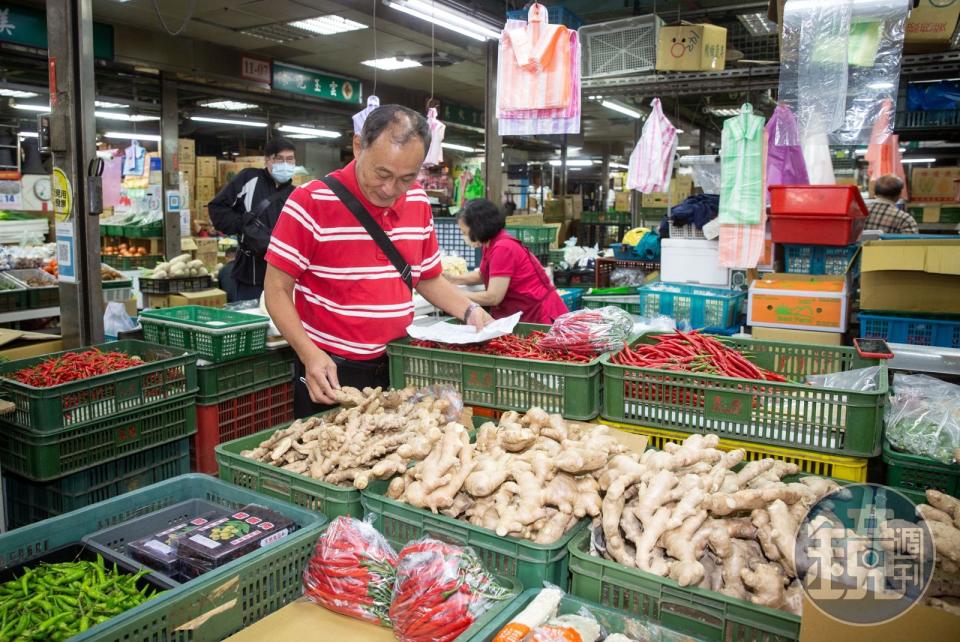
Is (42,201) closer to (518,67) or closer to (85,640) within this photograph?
(518,67)

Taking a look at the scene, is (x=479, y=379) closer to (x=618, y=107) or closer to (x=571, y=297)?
(x=571, y=297)

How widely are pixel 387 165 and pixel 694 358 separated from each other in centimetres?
149

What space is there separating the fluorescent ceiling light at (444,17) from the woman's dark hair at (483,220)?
176 cm

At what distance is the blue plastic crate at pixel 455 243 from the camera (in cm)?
815

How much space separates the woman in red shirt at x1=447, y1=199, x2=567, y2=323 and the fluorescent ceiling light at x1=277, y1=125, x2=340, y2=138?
508 inches

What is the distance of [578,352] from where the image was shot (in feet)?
9.65

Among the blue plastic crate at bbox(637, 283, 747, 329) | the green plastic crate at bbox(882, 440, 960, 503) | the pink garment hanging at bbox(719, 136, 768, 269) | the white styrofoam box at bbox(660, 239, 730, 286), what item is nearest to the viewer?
the green plastic crate at bbox(882, 440, 960, 503)

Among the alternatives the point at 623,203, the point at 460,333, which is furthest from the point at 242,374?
the point at 623,203

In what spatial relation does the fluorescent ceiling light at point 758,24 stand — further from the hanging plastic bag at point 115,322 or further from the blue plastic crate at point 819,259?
the hanging plastic bag at point 115,322

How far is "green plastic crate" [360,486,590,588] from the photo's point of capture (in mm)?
1764

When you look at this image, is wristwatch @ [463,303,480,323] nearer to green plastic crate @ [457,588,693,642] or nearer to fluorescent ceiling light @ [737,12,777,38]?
green plastic crate @ [457,588,693,642]

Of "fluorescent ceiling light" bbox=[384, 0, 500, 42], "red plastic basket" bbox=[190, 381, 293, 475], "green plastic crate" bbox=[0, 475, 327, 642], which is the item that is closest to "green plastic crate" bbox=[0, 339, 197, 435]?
"red plastic basket" bbox=[190, 381, 293, 475]

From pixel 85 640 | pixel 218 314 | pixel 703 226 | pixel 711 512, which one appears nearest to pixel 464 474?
pixel 711 512

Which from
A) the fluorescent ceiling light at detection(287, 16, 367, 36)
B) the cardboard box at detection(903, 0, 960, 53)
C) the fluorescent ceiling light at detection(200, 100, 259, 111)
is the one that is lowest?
the cardboard box at detection(903, 0, 960, 53)
